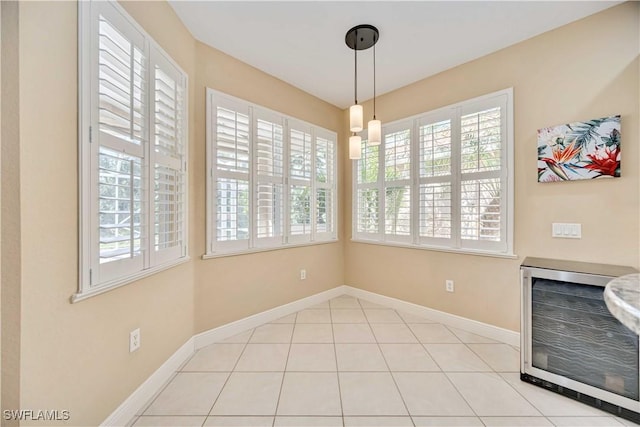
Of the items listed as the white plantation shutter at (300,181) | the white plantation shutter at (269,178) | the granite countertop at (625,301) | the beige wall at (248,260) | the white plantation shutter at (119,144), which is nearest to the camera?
the granite countertop at (625,301)

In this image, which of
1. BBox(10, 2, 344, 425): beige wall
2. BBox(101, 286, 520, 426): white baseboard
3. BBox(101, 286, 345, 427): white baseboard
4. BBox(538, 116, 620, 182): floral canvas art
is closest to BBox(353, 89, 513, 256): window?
BBox(538, 116, 620, 182): floral canvas art

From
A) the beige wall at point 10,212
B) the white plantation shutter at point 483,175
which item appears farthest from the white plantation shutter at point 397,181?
the beige wall at point 10,212

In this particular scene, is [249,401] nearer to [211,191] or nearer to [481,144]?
[211,191]

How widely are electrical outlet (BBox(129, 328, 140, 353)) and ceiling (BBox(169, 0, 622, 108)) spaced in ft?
7.56

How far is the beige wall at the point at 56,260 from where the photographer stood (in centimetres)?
102

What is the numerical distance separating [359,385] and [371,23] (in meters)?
2.77

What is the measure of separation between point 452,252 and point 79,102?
3094 millimetres

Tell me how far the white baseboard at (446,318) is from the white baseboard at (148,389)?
7.22ft

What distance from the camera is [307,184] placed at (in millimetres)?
3223

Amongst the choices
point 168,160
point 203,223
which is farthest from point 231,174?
point 168,160

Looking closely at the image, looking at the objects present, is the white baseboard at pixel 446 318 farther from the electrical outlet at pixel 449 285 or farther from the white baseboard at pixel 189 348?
the white baseboard at pixel 189 348

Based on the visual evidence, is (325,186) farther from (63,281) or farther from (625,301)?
(625,301)

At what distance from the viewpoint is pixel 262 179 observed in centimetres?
271

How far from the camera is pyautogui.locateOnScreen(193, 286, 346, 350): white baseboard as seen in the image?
235cm
